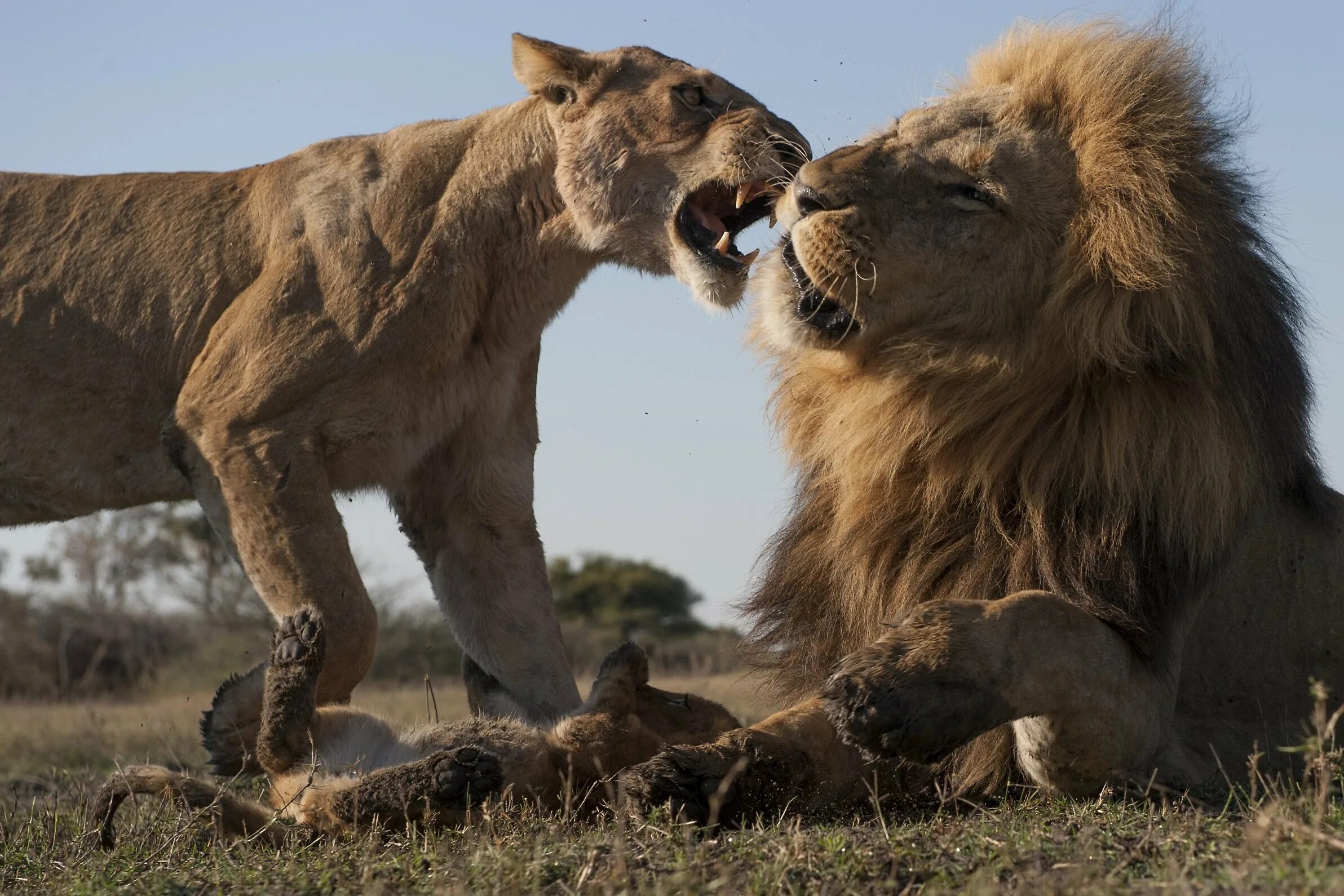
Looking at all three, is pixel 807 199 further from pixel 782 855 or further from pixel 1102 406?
pixel 782 855

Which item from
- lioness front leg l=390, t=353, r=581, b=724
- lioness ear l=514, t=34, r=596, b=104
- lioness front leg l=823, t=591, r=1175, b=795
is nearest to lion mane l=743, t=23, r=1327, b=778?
lioness front leg l=823, t=591, r=1175, b=795

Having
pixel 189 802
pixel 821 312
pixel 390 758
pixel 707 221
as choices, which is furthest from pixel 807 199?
pixel 189 802

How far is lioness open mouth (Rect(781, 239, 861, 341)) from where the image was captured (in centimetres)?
347

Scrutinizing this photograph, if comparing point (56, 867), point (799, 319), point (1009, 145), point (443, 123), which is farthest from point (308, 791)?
point (443, 123)

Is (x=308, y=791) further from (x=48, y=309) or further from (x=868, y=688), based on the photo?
(x=48, y=309)

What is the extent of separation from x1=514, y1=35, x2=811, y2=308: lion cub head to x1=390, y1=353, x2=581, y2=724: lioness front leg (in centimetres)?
58

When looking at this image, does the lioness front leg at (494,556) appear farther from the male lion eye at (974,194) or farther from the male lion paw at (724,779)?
the male lion eye at (974,194)

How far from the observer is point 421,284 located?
4.47 metres

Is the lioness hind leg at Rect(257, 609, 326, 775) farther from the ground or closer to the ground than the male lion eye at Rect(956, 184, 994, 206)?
closer to the ground

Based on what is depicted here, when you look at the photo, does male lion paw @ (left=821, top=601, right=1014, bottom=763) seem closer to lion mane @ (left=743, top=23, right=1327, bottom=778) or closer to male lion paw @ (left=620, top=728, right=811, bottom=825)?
male lion paw @ (left=620, top=728, right=811, bottom=825)

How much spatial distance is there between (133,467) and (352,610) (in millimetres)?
1076

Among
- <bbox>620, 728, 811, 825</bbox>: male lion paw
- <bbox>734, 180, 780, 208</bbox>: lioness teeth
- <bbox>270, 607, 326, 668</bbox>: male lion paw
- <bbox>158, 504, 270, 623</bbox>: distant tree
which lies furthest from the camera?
<bbox>158, 504, 270, 623</bbox>: distant tree

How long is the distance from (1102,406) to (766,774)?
41.8 inches

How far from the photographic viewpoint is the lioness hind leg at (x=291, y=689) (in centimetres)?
329
